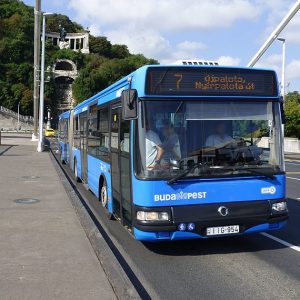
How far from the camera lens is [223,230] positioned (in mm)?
6754

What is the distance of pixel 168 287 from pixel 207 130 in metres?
2.25

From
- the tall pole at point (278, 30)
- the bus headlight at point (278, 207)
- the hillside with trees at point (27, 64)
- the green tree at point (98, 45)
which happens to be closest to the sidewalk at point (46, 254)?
the bus headlight at point (278, 207)

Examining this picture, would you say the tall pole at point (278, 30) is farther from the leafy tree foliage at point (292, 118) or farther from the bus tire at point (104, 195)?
the leafy tree foliage at point (292, 118)

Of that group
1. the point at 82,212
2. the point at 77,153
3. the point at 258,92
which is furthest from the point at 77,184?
the point at 258,92

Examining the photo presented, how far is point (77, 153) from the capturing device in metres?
15.6

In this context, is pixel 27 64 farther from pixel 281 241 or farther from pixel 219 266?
pixel 219 266

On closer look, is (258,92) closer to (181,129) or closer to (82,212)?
(181,129)

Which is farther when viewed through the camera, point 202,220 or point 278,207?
point 278,207

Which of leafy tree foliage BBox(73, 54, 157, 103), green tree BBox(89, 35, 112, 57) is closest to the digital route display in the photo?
leafy tree foliage BBox(73, 54, 157, 103)

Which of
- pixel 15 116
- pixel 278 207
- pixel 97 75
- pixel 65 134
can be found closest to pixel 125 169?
pixel 278 207

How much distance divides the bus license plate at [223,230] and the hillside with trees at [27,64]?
12327 cm

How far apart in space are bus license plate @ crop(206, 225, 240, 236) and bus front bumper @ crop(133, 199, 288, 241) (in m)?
0.04

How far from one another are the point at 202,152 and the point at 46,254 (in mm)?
2553

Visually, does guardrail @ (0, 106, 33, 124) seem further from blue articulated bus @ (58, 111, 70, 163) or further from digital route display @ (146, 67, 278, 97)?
digital route display @ (146, 67, 278, 97)
